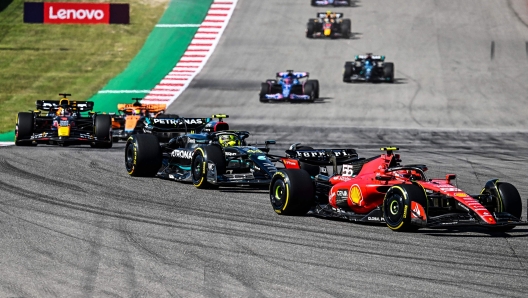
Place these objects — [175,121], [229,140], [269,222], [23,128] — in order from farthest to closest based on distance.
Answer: [23,128] → [175,121] → [229,140] → [269,222]

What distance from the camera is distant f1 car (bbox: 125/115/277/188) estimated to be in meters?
18.1

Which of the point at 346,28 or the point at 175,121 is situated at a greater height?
the point at 346,28

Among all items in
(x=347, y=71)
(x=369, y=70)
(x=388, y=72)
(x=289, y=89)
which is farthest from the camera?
(x=369, y=70)

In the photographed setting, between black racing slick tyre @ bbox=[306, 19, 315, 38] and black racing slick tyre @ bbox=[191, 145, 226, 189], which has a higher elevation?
black racing slick tyre @ bbox=[306, 19, 315, 38]

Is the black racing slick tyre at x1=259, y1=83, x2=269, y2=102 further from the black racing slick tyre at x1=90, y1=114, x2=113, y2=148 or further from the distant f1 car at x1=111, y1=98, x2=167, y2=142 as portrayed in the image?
the black racing slick tyre at x1=90, y1=114, x2=113, y2=148

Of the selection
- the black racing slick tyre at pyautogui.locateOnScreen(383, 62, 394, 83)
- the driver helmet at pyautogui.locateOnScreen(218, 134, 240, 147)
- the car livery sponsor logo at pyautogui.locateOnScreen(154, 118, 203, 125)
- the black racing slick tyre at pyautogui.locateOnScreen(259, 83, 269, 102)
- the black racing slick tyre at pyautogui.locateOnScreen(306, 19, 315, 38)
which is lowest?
the driver helmet at pyautogui.locateOnScreen(218, 134, 240, 147)

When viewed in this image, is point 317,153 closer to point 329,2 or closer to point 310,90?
point 310,90

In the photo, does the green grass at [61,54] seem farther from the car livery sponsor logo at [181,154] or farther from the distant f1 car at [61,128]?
the car livery sponsor logo at [181,154]

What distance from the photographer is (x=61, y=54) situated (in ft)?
164

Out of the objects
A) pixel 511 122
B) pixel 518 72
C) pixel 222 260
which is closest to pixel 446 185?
pixel 222 260

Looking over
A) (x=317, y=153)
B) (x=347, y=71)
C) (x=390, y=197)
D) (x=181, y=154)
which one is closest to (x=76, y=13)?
(x=347, y=71)

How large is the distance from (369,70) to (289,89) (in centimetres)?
536

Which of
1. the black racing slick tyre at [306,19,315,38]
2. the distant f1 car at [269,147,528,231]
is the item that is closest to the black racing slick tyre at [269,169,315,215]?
the distant f1 car at [269,147,528,231]

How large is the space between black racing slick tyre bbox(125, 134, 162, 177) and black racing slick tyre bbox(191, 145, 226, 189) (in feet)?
5.22
